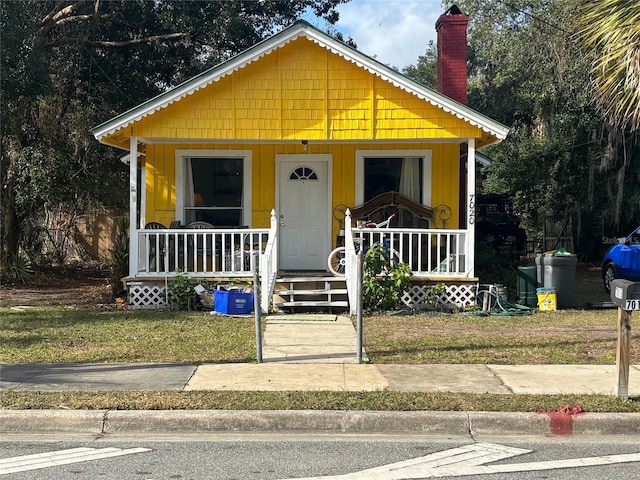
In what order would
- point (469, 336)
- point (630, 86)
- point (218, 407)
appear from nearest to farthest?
point (218, 407)
point (630, 86)
point (469, 336)

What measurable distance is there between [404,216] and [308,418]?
8.33 meters

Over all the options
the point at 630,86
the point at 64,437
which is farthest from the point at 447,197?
the point at 64,437

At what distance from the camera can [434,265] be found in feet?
43.4

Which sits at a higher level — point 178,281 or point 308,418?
point 178,281

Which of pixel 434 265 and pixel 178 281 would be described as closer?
pixel 178 281

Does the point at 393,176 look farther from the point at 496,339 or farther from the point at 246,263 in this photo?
the point at 496,339

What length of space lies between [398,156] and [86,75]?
29.9 ft

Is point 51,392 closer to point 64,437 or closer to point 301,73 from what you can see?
point 64,437

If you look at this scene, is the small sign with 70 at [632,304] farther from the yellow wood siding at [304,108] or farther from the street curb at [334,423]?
the yellow wood siding at [304,108]

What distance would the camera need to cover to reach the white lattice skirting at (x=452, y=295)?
12.3 metres

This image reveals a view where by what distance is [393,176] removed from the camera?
45.5ft

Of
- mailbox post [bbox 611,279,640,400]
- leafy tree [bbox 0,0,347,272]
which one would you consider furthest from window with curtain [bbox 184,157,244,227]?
mailbox post [bbox 611,279,640,400]

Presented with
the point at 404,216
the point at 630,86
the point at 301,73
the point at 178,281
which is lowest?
the point at 178,281

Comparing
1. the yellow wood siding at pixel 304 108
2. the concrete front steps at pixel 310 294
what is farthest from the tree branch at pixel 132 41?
the concrete front steps at pixel 310 294
